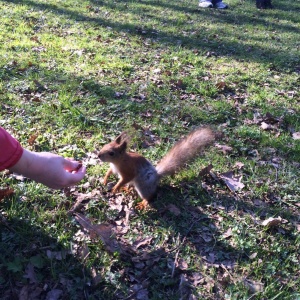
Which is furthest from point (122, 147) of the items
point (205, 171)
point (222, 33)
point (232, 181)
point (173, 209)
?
point (222, 33)

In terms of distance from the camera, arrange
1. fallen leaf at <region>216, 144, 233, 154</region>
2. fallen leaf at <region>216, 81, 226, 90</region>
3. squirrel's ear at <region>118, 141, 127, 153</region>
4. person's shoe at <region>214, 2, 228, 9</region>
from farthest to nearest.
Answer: person's shoe at <region>214, 2, 228, 9</region> → fallen leaf at <region>216, 81, 226, 90</region> → fallen leaf at <region>216, 144, 233, 154</region> → squirrel's ear at <region>118, 141, 127, 153</region>

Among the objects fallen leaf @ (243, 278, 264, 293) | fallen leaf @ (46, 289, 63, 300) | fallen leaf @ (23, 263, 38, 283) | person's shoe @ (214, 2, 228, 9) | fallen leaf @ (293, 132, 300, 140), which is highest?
person's shoe @ (214, 2, 228, 9)

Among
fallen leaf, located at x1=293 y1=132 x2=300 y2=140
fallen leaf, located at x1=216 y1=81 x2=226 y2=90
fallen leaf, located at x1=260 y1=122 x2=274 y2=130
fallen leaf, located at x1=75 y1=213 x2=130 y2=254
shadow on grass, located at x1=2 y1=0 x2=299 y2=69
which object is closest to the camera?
fallen leaf, located at x1=75 y1=213 x2=130 y2=254

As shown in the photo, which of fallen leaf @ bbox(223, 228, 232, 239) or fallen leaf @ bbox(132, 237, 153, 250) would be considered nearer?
fallen leaf @ bbox(132, 237, 153, 250)

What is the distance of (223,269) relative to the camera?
2342mm

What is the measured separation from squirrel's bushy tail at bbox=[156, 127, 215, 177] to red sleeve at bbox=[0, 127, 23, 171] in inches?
46.3

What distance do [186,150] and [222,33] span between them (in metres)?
5.73

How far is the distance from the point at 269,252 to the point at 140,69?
12.0 ft

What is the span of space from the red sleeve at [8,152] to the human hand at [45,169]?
4 cm

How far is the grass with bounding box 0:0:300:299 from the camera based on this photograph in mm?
2242

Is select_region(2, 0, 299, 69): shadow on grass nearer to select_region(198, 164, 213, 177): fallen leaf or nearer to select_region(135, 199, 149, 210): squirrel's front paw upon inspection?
select_region(198, 164, 213, 177): fallen leaf

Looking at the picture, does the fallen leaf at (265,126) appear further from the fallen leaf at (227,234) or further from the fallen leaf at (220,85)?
the fallen leaf at (227,234)

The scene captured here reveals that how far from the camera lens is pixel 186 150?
2.81 metres

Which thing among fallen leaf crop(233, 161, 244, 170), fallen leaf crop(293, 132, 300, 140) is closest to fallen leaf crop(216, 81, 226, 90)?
fallen leaf crop(293, 132, 300, 140)
